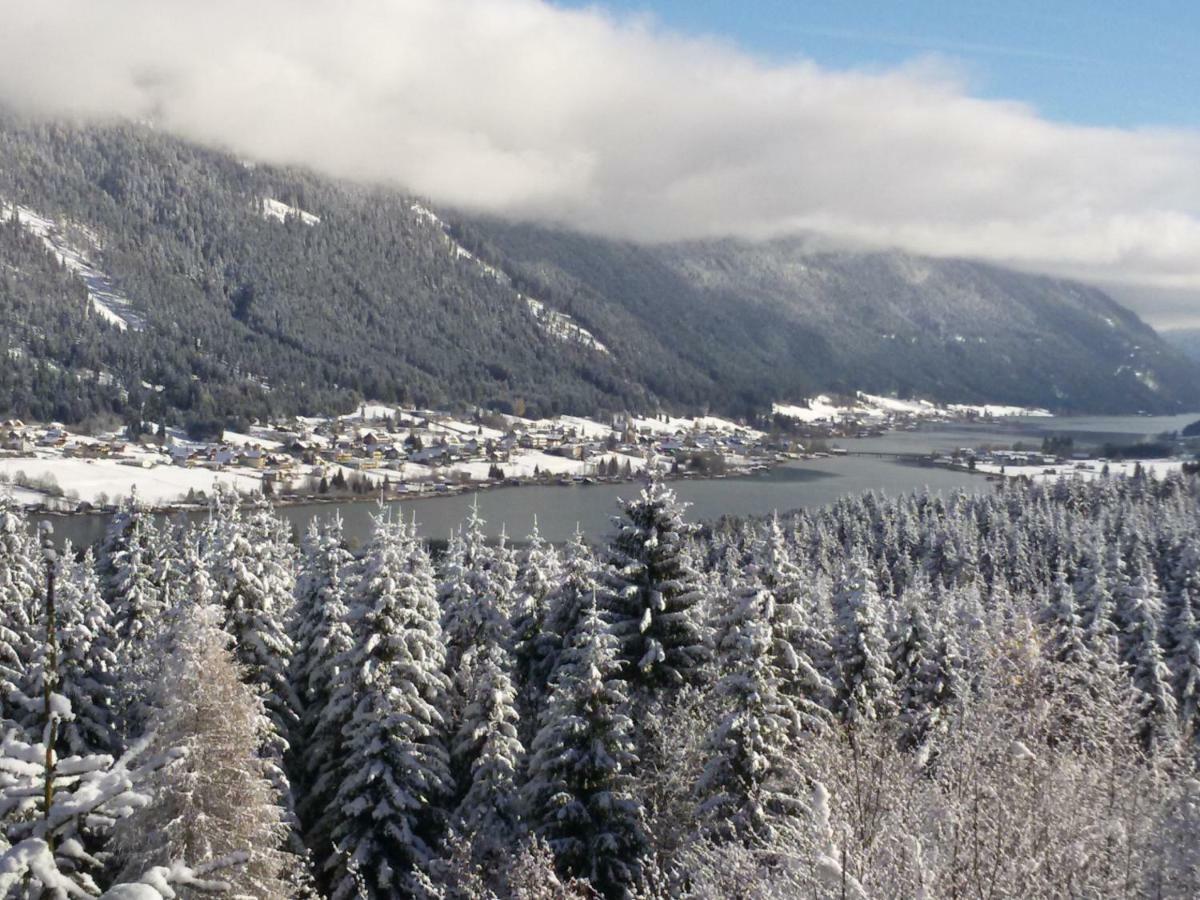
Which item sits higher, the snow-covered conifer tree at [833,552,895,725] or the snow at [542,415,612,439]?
the snow at [542,415,612,439]

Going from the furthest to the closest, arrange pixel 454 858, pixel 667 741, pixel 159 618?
pixel 159 618
pixel 667 741
pixel 454 858

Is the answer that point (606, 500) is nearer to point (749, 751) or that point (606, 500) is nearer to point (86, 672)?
point (86, 672)

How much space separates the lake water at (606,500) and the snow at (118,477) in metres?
7.48

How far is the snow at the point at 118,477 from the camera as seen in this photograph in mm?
84000

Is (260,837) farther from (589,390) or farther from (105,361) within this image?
(589,390)

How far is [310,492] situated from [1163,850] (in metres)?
93.2

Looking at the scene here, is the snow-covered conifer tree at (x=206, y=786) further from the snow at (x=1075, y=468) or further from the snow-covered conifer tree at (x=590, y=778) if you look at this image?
the snow at (x=1075, y=468)

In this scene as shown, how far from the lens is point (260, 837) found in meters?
11.3

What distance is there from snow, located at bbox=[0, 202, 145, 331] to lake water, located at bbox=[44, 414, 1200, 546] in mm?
101667

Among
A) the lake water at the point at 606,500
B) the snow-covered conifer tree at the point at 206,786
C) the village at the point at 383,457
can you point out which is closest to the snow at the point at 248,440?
the village at the point at 383,457

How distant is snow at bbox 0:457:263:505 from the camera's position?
84.0m

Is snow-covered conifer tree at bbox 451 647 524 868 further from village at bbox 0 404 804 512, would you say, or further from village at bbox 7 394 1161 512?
village at bbox 7 394 1161 512

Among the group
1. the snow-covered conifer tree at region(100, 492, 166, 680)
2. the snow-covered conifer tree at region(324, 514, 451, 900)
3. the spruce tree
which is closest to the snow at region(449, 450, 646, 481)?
the snow-covered conifer tree at region(100, 492, 166, 680)

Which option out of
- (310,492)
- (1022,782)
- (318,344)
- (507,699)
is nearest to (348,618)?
(507,699)
